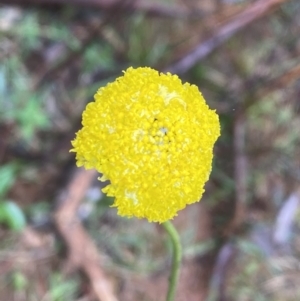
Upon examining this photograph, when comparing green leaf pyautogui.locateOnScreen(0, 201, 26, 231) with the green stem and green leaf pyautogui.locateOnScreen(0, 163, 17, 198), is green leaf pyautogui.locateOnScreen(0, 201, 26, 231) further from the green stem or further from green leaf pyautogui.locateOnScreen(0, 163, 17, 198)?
the green stem

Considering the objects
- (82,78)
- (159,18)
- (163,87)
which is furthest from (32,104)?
(163,87)

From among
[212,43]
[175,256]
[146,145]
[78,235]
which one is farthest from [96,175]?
[146,145]

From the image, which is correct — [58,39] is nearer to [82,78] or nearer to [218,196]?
[82,78]

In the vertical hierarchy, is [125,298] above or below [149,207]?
above

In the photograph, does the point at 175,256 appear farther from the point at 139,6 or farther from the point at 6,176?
the point at 139,6

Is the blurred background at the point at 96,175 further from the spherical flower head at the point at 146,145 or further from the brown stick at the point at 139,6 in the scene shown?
the spherical flower head at the point at 146,145
